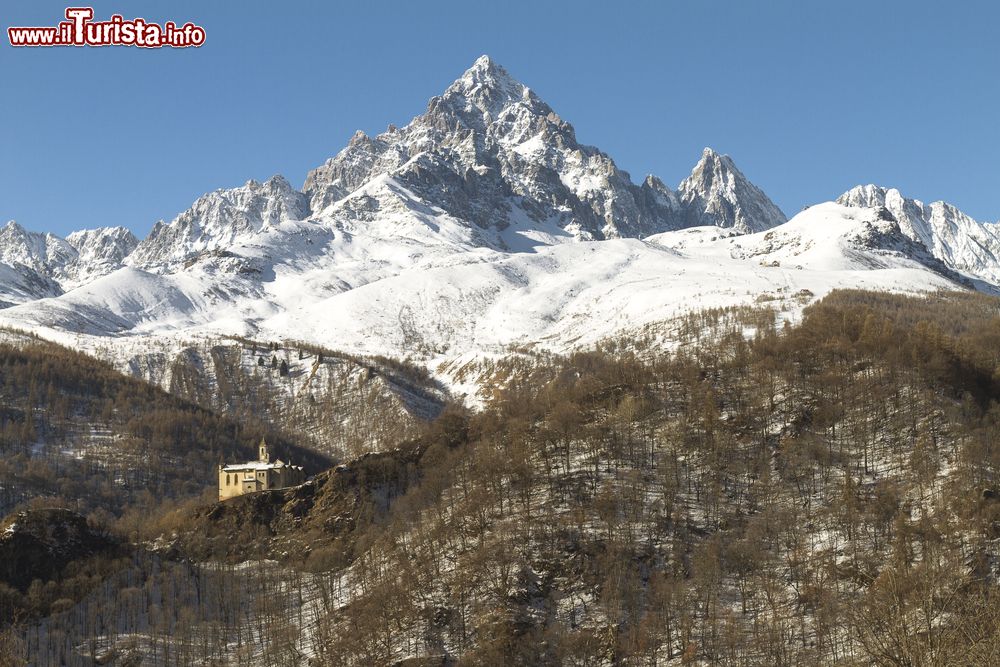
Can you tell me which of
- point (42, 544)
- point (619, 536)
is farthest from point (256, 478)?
point (619, 536)

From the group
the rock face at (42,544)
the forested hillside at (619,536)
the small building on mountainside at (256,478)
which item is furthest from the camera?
the small building on mountainside at (256,478)

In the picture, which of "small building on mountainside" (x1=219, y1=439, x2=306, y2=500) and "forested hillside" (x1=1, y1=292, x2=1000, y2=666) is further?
"small building on mountainside" (x1=219, y1=439, x2=306, y2=500)

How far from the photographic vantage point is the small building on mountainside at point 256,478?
493ft

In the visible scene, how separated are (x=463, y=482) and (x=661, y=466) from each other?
67.2ft

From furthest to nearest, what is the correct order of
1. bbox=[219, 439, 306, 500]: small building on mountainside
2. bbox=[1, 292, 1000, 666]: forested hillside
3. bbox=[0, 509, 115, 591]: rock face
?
bbox=[219, 439, 306, 500]: small building on mountainside, bbox=[0, 509, 115, 591]: rock face, bbox=[1, 292, 1000, 666]: forested hillside

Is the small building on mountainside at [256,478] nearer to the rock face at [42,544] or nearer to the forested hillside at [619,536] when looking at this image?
the forested hillside at [619,536]

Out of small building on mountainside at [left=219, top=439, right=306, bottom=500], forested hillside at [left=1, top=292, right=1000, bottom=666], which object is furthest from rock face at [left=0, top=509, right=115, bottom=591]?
small building on mountainside at [left=219, top=439, right=306, bottom=500]

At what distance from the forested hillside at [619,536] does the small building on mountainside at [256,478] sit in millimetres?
22239

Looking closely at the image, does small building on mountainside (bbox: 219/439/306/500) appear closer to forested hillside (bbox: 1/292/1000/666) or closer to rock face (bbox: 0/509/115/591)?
forested hillside (bbox: 1/292/1000/666)

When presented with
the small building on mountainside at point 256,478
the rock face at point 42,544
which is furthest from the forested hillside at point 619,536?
the small building on mountainside at point 256,478

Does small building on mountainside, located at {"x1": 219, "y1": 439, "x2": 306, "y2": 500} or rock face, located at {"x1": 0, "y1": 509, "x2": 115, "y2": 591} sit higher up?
small building on mountainside, located at {"x1": 219, "y1": 439, "x2": 306, "y2": 500}

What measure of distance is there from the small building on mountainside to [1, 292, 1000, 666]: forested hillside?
22239 millimetres

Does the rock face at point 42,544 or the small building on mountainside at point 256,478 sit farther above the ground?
the small building on mountainside at point 256,478

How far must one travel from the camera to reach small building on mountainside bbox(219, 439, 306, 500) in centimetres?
15025
